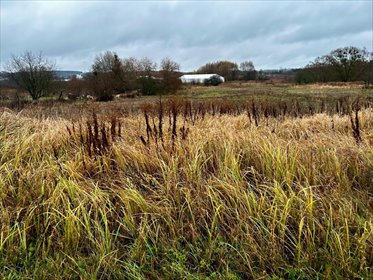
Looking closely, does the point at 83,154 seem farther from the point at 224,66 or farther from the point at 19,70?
the point at 224,66

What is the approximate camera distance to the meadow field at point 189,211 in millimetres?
2506

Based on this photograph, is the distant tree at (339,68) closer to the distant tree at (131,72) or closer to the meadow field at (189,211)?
the distant tree at (131,72)

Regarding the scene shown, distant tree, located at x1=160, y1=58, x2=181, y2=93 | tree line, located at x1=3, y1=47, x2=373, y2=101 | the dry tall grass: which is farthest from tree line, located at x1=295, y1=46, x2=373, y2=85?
the dry tall grass

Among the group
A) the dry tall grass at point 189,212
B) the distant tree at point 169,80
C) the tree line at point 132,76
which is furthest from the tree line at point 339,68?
the dry tall grass at point 189,212

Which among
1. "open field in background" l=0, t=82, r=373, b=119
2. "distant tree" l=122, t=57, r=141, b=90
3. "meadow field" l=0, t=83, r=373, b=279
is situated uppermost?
"distant tree" l=122, t=57, r=141, b=90

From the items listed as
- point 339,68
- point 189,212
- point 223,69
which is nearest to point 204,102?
point 189,212

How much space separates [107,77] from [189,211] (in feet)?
114

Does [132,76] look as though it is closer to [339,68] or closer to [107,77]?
[107,77]

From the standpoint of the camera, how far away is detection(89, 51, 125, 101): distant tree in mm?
31948

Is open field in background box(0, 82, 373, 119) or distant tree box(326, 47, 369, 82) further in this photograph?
distant tree box(326, 47, 369, 82)

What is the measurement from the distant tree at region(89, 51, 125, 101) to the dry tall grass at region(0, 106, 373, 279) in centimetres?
2847

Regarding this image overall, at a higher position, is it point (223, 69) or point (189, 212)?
point (223, 69)

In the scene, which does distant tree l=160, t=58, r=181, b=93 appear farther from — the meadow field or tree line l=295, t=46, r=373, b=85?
the meadow field

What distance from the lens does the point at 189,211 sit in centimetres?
305
